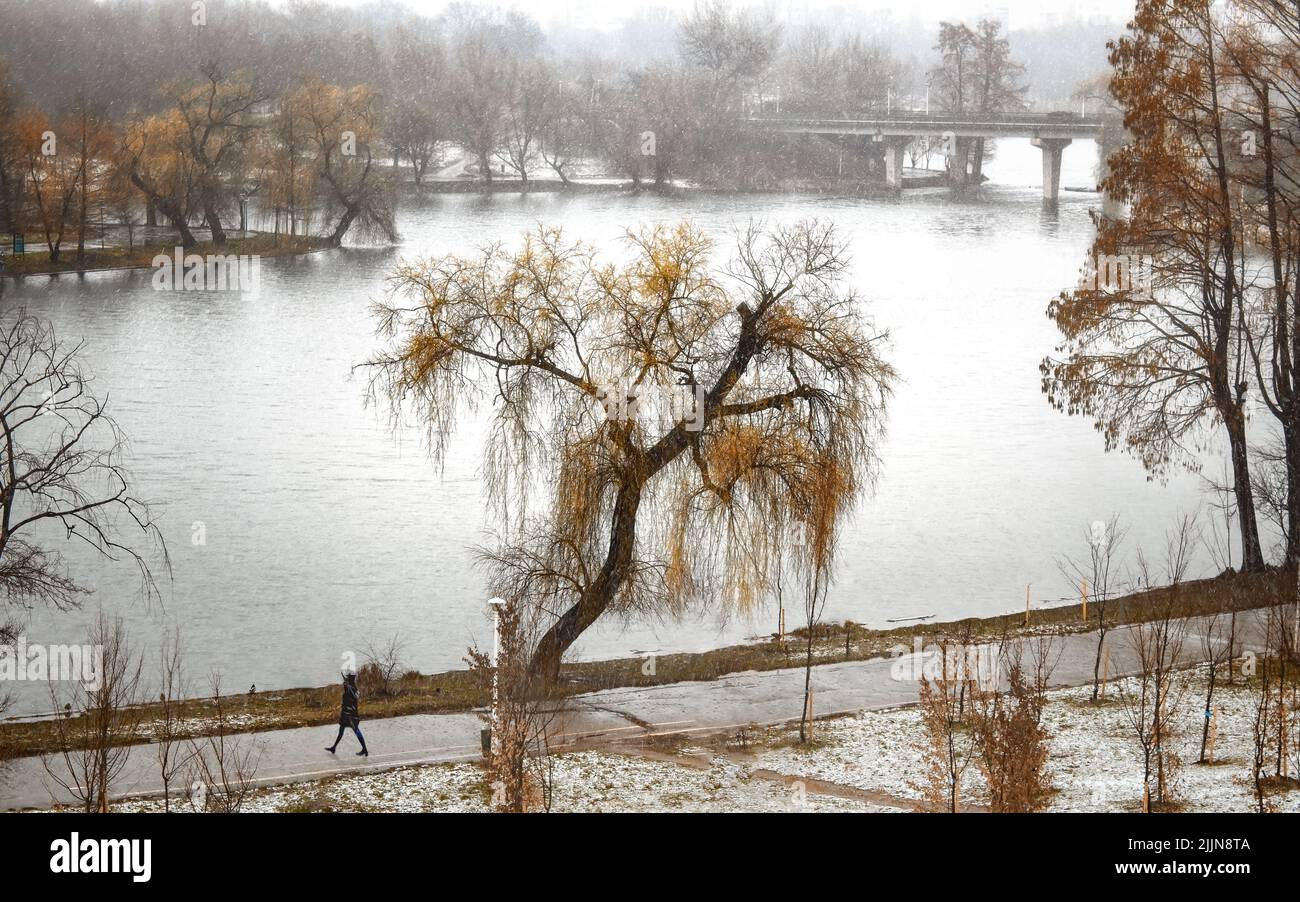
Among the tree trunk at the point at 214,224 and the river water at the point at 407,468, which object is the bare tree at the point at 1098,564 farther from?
the tree trunk at the point at 214,224

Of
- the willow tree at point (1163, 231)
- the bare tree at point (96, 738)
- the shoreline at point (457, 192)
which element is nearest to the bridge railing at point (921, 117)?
the shoreline at point (457, 192)

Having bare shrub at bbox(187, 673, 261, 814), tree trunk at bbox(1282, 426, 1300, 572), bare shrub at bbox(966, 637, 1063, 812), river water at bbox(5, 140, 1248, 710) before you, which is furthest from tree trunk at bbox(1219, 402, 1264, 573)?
bare shrub at bbox(187, 673, 261, 814)

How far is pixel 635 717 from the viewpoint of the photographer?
15.8 metres

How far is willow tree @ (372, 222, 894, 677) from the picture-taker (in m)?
17.4

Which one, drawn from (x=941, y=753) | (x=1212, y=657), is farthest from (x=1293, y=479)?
(x=941, y=753)

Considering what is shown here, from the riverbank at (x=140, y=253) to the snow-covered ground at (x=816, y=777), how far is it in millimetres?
41805

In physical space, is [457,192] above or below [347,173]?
below

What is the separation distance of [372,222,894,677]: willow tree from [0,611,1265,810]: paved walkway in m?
1.20

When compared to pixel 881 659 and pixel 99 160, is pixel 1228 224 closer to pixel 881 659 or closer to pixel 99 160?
pixel 881 659

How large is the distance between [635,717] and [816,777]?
8.55 feet

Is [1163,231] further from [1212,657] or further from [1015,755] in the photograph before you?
[1015,755]

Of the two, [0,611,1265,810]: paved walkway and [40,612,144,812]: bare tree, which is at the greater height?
[40,612,144,812]: bare tree

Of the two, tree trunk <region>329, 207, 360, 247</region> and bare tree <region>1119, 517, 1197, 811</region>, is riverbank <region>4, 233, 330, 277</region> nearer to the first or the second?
tree trunk <region>329, 207, 360, 247</region>
